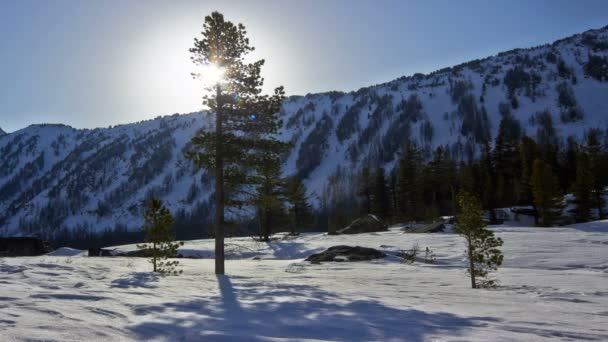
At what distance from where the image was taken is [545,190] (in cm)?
3853

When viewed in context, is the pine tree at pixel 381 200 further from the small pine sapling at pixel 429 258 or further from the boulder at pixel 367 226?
the small pine sapling at pixel 429 258

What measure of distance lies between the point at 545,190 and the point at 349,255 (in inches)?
1135

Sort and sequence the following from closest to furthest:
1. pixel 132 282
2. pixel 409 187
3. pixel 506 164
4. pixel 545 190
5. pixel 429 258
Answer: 1. pixel 132 282
2. pixel 429 258
3. pixel 545 190
4. pixel 409 187
5. pixel 506 164

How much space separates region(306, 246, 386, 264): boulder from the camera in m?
20.6

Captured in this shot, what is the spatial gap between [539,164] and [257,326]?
42103 millimetres

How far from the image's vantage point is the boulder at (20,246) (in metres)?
32.0

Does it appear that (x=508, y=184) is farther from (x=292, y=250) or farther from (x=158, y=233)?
(x=158, y=233)

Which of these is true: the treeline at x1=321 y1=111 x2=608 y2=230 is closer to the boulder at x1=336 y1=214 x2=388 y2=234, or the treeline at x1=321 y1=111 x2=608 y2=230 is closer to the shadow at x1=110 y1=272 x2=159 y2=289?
the boulder at x1=336 y1=214 x2=388 y2=234

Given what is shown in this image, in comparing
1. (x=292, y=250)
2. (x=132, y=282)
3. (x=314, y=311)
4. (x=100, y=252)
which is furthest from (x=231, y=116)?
(x=100, y=252)

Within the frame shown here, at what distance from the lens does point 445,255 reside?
20.2 m

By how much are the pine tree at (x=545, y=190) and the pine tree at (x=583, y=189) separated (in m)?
3.90

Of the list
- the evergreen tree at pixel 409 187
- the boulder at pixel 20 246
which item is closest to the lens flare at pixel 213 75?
the boulder at pixel 20 246

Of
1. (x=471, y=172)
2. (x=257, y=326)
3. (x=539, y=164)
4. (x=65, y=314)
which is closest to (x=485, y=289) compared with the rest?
(x=257, y=326)

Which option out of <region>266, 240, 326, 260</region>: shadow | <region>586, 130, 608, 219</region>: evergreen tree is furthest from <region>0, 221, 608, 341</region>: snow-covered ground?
<region>586, 130, 608, 219</region>: evergreen tree
